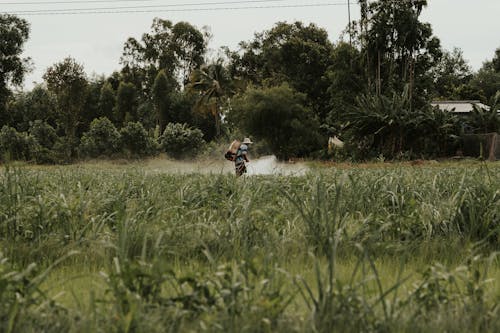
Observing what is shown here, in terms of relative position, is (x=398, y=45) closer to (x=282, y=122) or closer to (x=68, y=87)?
(x=282, y=122)

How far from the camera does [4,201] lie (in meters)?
4.98

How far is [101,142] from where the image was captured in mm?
36062

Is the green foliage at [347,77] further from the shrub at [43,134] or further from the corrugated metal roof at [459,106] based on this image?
the shrub at [43,134]

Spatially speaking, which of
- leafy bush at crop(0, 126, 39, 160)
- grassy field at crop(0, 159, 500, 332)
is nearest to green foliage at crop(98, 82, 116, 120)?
leafy bush at crop(0, 126, 39, 160)

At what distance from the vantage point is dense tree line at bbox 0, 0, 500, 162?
1136 inches

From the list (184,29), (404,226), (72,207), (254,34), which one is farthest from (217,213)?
(184,29)

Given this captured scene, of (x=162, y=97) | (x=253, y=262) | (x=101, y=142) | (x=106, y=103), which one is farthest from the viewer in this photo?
(x=106, y=103)

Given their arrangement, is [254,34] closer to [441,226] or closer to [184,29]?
[184,29]

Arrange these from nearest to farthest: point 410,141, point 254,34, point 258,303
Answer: point 258,303, point 410,141, point 254,34

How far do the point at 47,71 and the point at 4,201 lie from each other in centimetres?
3787

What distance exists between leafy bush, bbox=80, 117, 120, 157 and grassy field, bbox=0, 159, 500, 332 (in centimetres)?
2944

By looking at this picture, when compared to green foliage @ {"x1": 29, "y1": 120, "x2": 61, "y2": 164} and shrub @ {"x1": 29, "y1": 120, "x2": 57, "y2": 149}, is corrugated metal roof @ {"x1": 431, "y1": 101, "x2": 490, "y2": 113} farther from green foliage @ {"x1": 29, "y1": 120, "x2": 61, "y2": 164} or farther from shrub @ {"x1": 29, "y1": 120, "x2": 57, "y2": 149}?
shrub @ {"x1": 29, "y1": 120, "x2": 57, "y2": 149}

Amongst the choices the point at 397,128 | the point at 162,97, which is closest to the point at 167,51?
the point at 162,97

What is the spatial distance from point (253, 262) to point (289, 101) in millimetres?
31401
